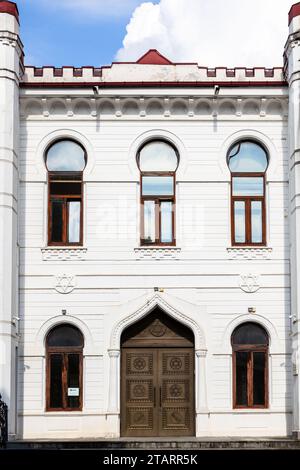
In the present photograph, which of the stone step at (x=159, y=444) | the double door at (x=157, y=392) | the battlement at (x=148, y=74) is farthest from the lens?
the battlement at (x=148, y=74)

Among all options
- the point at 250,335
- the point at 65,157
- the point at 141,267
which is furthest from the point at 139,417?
the point at 65,157

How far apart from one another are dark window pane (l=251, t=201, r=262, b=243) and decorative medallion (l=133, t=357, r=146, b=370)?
3.96m

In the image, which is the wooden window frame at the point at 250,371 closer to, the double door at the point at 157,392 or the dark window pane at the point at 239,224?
the double door at the point at 157,392

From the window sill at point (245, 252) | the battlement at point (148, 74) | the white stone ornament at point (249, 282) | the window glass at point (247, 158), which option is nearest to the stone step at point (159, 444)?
Answer: the white stone ornament at point (249, 282)

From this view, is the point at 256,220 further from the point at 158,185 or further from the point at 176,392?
the point at 176,392

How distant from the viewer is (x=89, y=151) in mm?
26000

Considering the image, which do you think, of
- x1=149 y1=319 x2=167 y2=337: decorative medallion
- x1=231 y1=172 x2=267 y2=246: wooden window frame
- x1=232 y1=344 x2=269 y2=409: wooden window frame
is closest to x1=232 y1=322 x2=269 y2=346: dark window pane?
x1=232 y1=344 x2=269 y2=409: wooden window frame

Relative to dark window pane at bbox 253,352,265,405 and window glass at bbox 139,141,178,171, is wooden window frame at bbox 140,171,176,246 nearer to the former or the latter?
window glass at bbox 139,141,178,171

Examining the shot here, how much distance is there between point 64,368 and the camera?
25.4m

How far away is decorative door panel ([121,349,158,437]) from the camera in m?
25.4

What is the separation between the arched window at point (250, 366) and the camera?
25281 mm

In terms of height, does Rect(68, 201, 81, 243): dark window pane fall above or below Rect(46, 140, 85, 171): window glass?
below

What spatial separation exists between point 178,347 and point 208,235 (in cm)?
276
